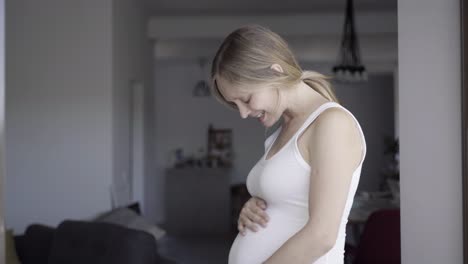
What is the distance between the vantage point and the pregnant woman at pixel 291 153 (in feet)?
3.30

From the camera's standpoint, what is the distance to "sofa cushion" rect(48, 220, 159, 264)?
2.41m

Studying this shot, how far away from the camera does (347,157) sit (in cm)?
101

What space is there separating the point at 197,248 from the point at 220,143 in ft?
9.29

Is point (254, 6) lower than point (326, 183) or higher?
higher

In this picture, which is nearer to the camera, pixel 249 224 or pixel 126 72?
pixel 249 224

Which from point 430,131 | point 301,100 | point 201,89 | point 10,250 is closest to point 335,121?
point 301,100

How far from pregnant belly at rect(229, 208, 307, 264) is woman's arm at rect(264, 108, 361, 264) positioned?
9cm

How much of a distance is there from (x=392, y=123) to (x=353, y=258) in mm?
5797

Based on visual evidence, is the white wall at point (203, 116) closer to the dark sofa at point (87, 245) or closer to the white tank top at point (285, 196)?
the dark sofa at point (87, 245)

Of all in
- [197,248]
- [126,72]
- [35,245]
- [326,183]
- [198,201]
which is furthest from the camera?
[198,201]

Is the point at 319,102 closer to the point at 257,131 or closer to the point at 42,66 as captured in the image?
the point at 42,66

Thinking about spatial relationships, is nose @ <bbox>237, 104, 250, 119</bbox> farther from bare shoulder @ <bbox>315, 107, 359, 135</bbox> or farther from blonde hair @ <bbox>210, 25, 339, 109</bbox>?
bare shoulder @ <bbox>315, 107, 359, 135</bbox>

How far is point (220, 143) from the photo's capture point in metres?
8.45

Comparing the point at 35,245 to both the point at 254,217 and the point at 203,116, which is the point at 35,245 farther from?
the point at 203,116
